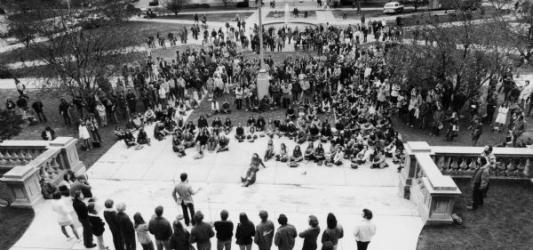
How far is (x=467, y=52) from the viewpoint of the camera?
19.6 metres

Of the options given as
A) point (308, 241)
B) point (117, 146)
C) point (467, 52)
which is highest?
point (467, 52)

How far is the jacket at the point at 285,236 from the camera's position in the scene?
880cm

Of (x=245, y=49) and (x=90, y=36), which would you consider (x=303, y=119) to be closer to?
(x=90, y=36)

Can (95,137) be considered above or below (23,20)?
below

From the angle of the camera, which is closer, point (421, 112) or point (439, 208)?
point (439, 208)

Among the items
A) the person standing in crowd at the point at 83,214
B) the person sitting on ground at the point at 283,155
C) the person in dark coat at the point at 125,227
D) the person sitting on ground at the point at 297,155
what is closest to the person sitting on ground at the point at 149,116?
the person sitting on ground at the point at 283,155

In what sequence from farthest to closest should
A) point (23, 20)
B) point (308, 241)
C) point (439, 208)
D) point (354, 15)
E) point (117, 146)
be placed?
point (354, 15) < point (23, 20) < point (117, 146) < point (439, 208) < point (308, 241)

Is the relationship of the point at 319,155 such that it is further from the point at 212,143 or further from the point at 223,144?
the point at 212,143

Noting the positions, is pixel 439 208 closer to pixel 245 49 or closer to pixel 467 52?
pixel 467 52

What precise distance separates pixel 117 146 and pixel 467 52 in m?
16.2

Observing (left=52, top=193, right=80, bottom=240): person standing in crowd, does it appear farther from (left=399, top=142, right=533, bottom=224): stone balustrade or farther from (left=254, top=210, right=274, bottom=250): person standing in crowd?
(left=399, top=142, right=533, bottom=224): stone balustrade

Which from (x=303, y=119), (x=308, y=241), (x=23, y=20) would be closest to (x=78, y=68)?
(x=23, y=20)

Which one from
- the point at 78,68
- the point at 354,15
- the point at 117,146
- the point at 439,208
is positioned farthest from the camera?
the point at 354,15

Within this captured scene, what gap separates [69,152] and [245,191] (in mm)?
6029
